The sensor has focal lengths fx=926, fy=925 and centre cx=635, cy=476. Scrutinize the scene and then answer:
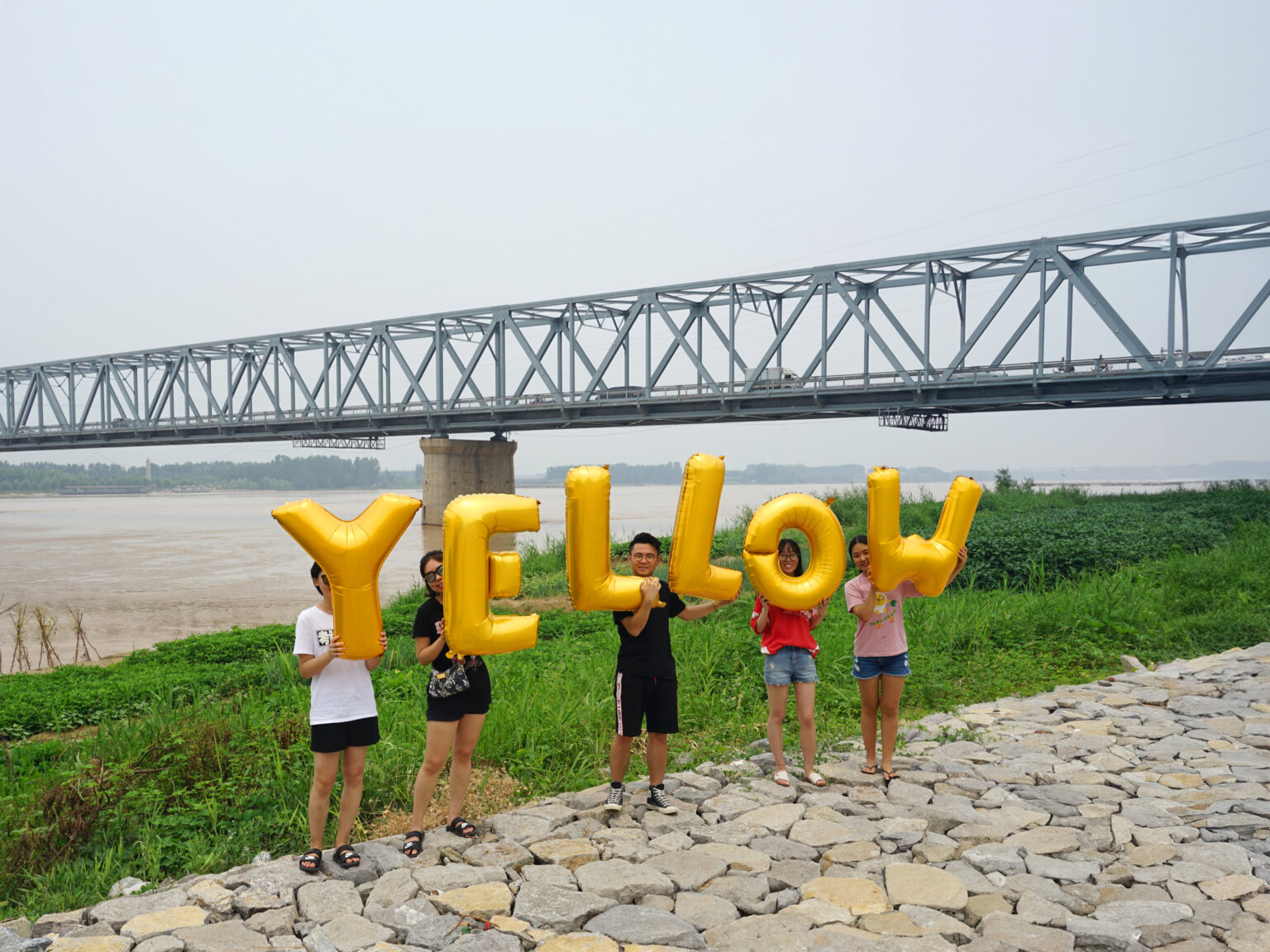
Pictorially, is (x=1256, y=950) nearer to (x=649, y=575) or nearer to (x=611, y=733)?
(x=649, y=575)

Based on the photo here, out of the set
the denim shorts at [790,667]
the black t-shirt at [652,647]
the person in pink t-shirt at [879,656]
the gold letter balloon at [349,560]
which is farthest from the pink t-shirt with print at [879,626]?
the gold letter balloon at [349,560]

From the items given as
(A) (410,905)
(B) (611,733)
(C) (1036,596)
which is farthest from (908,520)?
(A) (410,905)

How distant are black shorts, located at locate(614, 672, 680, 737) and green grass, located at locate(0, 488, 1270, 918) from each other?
0.80 m

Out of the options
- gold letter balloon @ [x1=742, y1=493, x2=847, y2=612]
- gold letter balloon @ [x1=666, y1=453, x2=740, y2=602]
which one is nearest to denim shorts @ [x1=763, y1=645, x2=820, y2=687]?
gold letter balloon @ [x1=742, y1=493, x2=847, y2=612]

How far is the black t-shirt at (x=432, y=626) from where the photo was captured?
4.48 metres

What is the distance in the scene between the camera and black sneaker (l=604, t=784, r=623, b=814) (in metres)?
4.81

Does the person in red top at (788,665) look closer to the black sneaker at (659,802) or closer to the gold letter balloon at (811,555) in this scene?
the gold letter balloon at (811,555)

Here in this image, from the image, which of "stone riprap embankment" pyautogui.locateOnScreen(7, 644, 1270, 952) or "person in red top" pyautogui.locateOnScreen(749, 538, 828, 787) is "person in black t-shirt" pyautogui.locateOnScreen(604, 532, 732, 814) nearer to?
"stone riprap embankment" pyautogui.locateOnScreen(7, 644, 1270, 952)

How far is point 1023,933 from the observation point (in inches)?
140

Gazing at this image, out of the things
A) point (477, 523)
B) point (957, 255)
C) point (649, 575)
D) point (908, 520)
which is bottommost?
point (908, 520)

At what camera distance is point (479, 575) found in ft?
14.6

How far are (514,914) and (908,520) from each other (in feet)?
55.5

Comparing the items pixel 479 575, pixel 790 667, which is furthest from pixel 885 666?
pixel 479 575

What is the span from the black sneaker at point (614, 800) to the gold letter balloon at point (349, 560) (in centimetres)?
149
